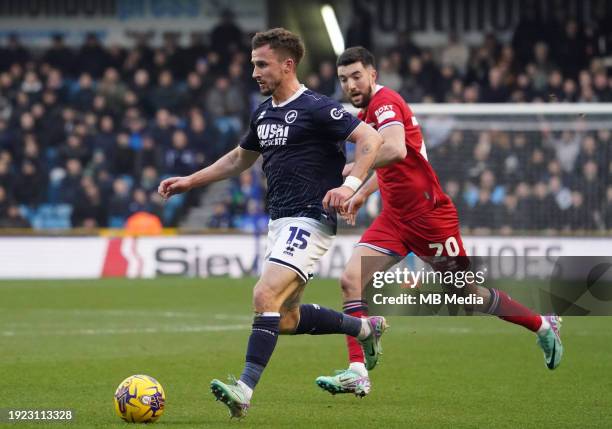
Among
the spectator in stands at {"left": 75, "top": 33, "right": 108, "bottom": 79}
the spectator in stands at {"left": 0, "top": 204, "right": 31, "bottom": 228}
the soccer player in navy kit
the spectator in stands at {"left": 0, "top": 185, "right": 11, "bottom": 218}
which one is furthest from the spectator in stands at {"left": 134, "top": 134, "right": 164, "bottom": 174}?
the soccer player in navy kit

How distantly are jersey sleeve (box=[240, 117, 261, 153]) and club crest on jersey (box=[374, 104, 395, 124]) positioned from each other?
1.03 meters

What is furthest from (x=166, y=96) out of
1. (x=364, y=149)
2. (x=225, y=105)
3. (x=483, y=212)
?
(x=364, y=149)

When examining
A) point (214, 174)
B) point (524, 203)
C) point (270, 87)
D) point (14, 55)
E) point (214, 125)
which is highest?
point (14, 55)

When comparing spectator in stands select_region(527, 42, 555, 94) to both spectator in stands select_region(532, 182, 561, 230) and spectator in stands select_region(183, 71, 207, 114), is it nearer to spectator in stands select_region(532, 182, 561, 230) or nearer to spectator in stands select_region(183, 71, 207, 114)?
spectator in stands select_region(532, 182, 561, 230)

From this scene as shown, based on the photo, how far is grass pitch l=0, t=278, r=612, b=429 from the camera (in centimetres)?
726

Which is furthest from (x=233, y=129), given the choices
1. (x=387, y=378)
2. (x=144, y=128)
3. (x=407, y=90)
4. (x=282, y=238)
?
(x=282, y=238)

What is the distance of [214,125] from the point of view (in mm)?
24000

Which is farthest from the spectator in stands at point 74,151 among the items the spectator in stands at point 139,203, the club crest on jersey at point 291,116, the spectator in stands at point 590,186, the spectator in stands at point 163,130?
the club crest on jersey at point 291,116

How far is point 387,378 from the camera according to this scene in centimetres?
919

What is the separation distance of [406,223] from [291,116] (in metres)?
2.02

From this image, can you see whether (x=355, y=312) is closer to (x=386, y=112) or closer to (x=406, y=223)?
(x=406, y=223)

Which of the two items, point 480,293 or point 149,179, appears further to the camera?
point 149,179

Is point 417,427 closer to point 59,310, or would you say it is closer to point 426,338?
point 426,338

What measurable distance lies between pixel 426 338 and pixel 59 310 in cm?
496
